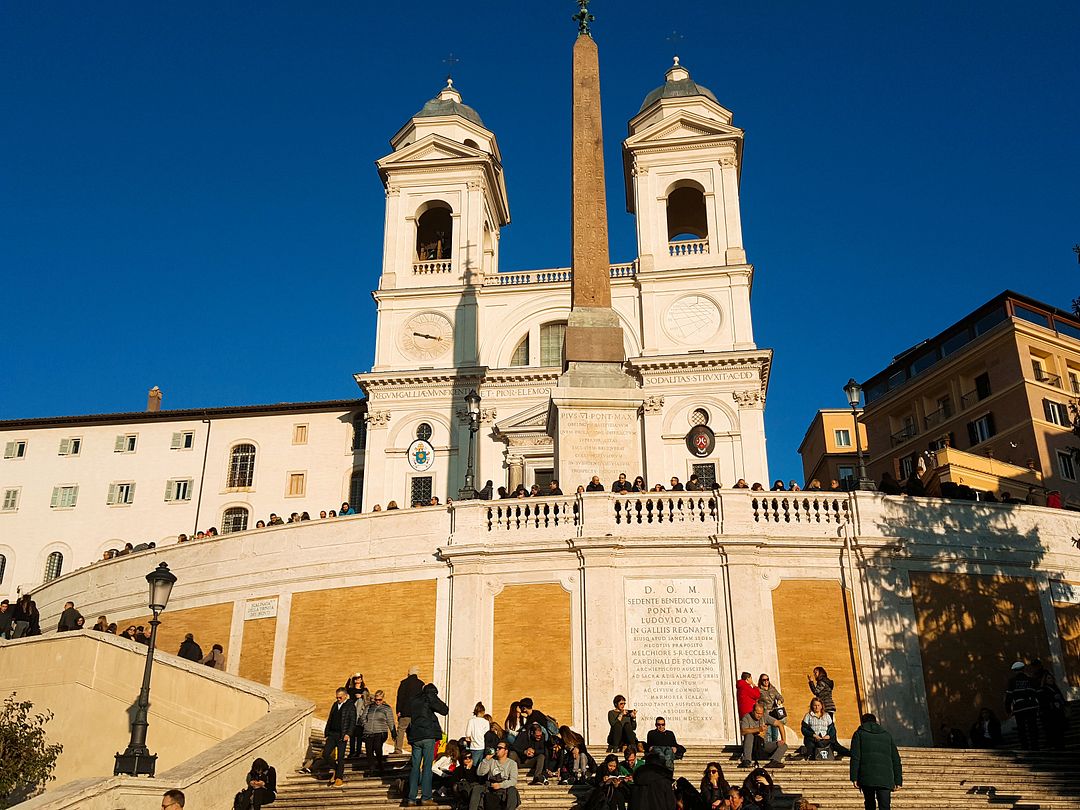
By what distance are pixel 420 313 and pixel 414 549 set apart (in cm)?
2254

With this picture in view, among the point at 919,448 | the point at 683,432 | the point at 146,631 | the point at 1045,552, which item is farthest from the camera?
the point at 919,448

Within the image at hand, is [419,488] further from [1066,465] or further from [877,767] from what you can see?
[877,767]

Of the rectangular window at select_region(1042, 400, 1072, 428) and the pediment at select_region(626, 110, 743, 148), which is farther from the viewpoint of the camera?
the rectangular window at select_region(1042, 400, 1072, 428)

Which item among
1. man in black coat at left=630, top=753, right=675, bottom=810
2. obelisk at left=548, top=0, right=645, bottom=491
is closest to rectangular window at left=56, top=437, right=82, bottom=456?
obelisk at left=548, top=0, right=645, bottom=491

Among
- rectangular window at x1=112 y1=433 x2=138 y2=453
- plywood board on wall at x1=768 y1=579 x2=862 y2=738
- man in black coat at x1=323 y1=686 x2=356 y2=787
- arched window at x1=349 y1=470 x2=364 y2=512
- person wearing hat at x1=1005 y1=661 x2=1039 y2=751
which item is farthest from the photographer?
rectangular window at x1=112 y1=433 x2=138 y2=453

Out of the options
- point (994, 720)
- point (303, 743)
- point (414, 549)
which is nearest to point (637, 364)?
point (414, 549)

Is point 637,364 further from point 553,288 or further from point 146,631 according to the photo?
point 146,631

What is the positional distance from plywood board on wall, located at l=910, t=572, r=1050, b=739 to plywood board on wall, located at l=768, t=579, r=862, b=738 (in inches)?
53.3

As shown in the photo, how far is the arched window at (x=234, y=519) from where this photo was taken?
4550 cm

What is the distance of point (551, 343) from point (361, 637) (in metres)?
22.7

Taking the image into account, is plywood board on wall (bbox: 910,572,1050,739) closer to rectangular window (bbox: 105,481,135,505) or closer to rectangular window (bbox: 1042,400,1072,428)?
rectangular window (bbox: 1042,400,1072,428)

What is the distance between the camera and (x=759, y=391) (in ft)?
130

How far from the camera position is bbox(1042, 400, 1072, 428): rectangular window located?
48469 mm

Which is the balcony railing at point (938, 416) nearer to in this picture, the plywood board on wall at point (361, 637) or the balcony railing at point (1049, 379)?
the balcony railing at point (1049, 379)
